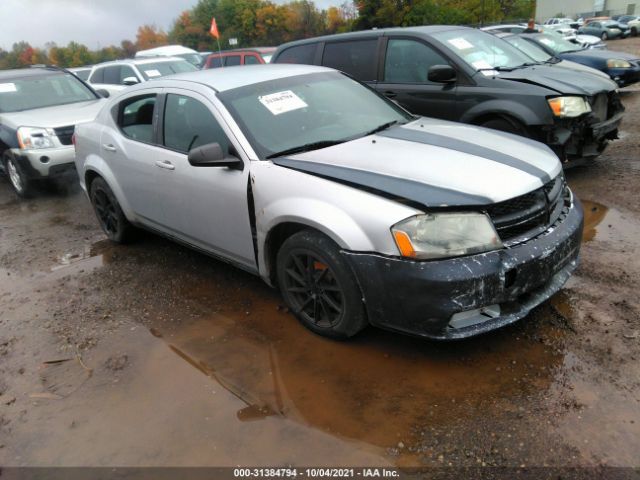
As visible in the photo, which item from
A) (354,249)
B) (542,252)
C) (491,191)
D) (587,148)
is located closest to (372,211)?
(354,249)

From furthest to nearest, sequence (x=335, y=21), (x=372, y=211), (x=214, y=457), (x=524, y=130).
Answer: (x=335, y=21) < (x=524, y=130) < (x=372, y=211) < (x=214, y=457)

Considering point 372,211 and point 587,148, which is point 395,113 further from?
point 587,148

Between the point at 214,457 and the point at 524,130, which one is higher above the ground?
Result: the point at 524,130

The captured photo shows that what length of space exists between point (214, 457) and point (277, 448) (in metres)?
0.30

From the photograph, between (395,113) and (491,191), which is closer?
(491,191)

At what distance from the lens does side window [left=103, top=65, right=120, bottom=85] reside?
11914 mm

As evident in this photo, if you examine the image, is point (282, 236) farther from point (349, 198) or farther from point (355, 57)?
point (355, 57)

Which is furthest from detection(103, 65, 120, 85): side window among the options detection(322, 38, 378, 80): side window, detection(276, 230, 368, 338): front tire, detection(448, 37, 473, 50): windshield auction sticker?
detection(276, 230, 368, 338): front tire

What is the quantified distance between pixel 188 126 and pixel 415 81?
10.1 ft

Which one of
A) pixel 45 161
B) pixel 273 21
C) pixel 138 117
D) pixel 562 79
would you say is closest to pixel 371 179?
pixel 138 117

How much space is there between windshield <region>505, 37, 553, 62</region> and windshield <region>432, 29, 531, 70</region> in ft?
3.17

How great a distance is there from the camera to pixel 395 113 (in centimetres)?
423

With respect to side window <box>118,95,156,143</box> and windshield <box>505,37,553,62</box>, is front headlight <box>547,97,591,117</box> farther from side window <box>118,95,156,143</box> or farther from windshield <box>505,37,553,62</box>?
side window <box>118,95,156,143</box>

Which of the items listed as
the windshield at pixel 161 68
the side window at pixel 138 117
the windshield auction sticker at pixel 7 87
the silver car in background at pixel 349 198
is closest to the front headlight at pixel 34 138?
the windshield auction sticker at pixel 7 87
